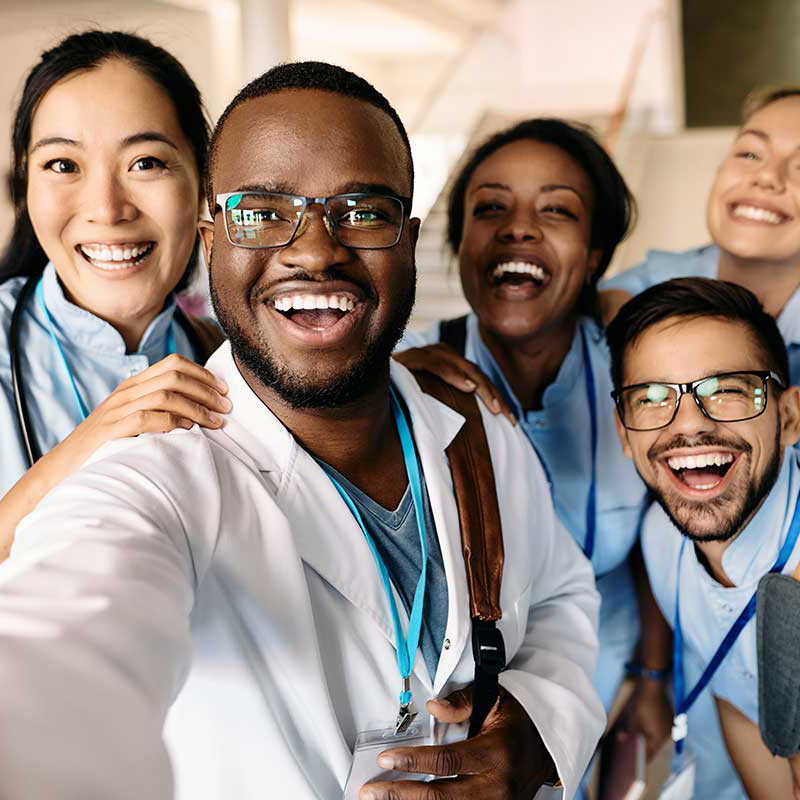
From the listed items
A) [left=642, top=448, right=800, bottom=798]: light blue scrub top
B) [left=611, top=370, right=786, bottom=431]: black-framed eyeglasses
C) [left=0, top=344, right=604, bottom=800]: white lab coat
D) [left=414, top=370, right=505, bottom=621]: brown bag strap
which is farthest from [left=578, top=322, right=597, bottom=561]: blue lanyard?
[left=414, top=370, right=505, bottom=621]: brown bag strap

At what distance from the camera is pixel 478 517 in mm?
1641

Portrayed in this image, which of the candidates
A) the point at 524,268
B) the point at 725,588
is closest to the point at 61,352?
the point at 524,268

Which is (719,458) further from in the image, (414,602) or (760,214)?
(760,214)

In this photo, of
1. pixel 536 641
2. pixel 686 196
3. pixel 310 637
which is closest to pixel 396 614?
pixel 310 637

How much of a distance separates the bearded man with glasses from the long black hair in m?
1.16

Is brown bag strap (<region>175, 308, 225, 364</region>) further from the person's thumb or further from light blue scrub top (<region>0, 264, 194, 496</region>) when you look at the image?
the person's thumb

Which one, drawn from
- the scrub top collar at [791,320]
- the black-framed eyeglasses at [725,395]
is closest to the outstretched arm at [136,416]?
the black-framed eyeglasses at [725,395]

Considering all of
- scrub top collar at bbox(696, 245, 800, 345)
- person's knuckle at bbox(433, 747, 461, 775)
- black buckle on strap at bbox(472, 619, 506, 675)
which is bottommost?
person's knuckle at bbox(433, 747, 461, 775)

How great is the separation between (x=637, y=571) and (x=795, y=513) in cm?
80

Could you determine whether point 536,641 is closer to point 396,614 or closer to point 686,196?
point 396,614

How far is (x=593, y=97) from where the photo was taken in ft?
42.7

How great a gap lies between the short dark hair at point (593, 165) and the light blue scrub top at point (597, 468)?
0.31 meters

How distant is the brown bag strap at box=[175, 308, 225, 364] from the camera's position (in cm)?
243

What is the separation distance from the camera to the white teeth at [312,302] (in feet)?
4.75
